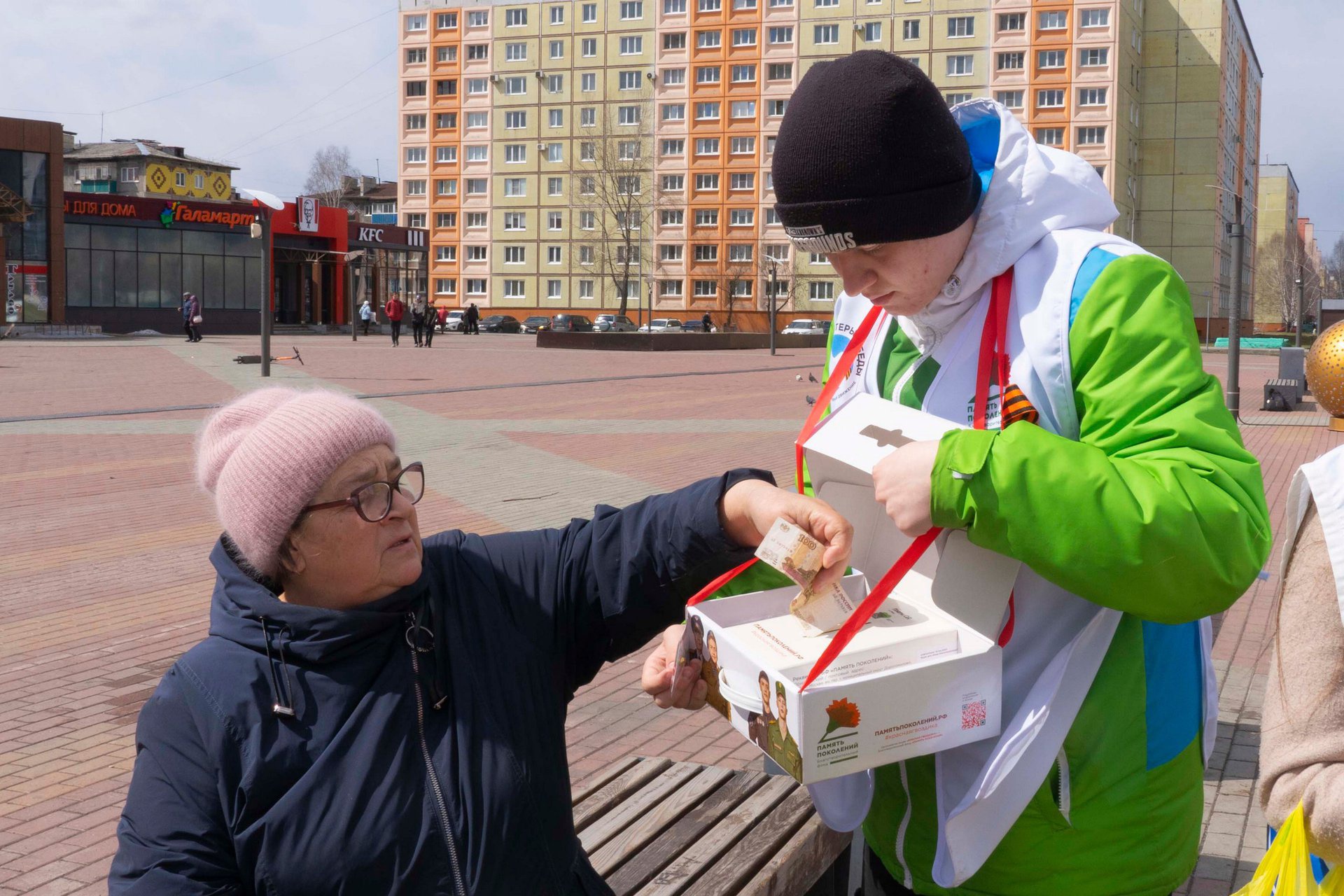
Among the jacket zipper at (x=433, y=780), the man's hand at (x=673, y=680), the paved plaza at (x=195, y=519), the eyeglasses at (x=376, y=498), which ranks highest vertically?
the eyeglasses at (x=376, y=498)

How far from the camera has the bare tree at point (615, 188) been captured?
7856 centimetres

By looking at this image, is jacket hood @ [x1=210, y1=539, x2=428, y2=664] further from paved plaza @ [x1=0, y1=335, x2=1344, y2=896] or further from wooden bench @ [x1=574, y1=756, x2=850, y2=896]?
wooden bench @ [x1=574, y1=756, x2=850, y2=896]

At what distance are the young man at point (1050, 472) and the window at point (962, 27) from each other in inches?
3190

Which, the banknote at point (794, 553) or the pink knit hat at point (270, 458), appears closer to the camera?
the banknote at point (794, 553)

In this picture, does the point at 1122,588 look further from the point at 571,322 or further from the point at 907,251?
the point at 571,322

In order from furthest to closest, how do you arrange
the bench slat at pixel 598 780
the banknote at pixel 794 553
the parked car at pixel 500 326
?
1. the parked car at pixel 500 326
2. the bench slat at pixel 598 780
3. the banknote at pixel 794 553

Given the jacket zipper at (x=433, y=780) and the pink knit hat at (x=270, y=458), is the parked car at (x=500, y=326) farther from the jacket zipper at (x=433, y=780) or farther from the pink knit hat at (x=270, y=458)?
the jacket zipper at (x=433, y=780)

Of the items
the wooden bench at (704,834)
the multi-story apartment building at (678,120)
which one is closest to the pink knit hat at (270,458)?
the wooden bench at (704,834)

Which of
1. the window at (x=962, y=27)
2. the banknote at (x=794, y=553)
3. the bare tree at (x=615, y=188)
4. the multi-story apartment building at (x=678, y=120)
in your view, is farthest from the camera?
the bare tree at (x=615, y=188)

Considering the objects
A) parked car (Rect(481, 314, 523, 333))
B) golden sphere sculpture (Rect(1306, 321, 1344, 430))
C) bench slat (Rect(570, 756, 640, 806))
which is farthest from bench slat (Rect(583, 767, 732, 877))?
parked car (Rect(481, 314, 523, 333))

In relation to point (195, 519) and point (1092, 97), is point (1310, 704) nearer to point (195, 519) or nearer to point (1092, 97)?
point (195, 519)

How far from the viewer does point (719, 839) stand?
8.68ft

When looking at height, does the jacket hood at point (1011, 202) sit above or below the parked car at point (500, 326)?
below

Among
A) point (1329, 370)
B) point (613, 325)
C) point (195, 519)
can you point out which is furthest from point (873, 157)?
point (613, 325)
